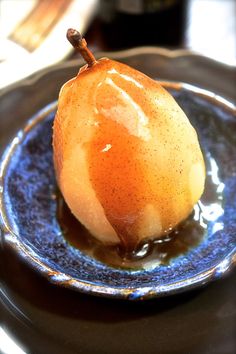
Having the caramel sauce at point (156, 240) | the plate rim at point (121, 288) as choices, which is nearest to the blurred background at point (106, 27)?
the caramel sauce at point (156, 240)

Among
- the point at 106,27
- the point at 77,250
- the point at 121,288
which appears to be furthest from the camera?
the point at 106,27

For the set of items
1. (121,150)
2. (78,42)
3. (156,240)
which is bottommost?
(156,240)

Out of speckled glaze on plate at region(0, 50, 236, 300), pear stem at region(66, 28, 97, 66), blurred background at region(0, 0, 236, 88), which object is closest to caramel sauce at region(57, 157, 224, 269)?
speckled glaze on plate at region(0, 50, 236, 300)

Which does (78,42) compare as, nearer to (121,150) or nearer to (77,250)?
(121,150)

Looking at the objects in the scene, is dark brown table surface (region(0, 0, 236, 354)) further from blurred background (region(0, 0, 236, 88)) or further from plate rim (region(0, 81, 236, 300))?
blurred background (region(0, 0, 236, 88))

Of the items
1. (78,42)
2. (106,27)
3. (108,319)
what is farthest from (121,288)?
(106,27)

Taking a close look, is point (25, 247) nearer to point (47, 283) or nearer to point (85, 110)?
point (47, 283)

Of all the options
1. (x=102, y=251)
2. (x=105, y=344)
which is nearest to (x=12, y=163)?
(x=102, y=251)
